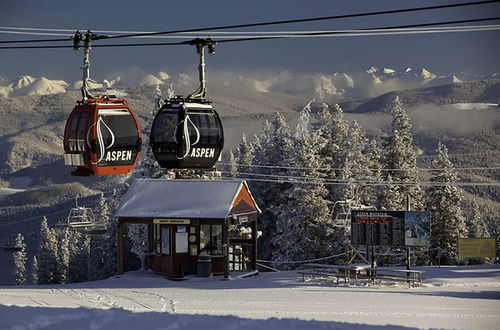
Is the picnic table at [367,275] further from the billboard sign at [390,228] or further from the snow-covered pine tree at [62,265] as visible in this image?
the snow-covered pine tree at [62,265]

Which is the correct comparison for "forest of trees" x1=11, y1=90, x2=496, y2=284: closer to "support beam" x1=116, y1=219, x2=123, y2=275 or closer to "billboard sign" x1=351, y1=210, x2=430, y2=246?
"billboard sign" x1=351, y1=210, x2=430, y2=246

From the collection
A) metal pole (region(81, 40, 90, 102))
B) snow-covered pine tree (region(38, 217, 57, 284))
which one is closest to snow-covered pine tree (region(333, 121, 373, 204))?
metal pole (region(81, 40, 90, 102))

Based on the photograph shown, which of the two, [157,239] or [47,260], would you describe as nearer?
[157,239]

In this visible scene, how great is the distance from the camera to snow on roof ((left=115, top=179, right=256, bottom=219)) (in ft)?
115

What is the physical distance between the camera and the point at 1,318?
61.6 feet

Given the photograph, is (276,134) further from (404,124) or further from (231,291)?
(231,291)

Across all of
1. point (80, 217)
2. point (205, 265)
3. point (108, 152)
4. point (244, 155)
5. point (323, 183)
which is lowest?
point (205, 265)

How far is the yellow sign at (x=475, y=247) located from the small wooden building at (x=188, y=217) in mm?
10801

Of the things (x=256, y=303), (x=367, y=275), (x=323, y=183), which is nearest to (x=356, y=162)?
(x=323, y=183)

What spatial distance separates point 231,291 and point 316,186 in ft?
64.1

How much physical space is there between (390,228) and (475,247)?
6.24 metres

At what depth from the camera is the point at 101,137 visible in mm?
17656

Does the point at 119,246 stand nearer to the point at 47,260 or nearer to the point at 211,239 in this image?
the point at 211,239

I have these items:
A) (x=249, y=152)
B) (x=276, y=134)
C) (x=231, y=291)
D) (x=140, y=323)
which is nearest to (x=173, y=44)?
(x=140, y=323)
